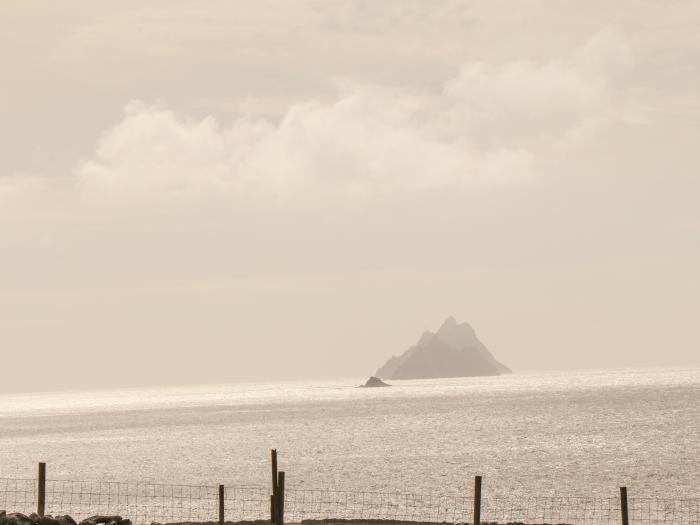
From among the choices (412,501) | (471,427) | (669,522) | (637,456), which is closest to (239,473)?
(412,501)

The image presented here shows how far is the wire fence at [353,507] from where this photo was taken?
54500 mm

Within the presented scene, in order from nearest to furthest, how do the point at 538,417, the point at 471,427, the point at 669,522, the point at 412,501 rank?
the point at 669,522
the point at 412,501
the point at 471,427
the point at 538,417

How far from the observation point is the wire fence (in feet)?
179

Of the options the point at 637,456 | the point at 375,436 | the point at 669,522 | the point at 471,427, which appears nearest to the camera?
the point at 669,522

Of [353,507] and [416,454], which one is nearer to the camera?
[353,507]

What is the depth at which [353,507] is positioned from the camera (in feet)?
202

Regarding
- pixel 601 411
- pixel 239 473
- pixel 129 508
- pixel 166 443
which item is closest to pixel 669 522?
pixel 129 508

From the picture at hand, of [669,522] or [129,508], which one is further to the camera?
[129,508]

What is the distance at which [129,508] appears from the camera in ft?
198

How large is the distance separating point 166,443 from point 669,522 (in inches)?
3941

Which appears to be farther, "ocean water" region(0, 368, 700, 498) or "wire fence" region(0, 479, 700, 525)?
"ocean water" region(0, 368, 700, 498)

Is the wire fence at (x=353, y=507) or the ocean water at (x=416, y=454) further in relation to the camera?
the ocean water at (x=416, y=454)

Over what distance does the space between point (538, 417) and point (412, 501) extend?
119 metres

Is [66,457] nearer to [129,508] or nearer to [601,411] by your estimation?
[129,508]
